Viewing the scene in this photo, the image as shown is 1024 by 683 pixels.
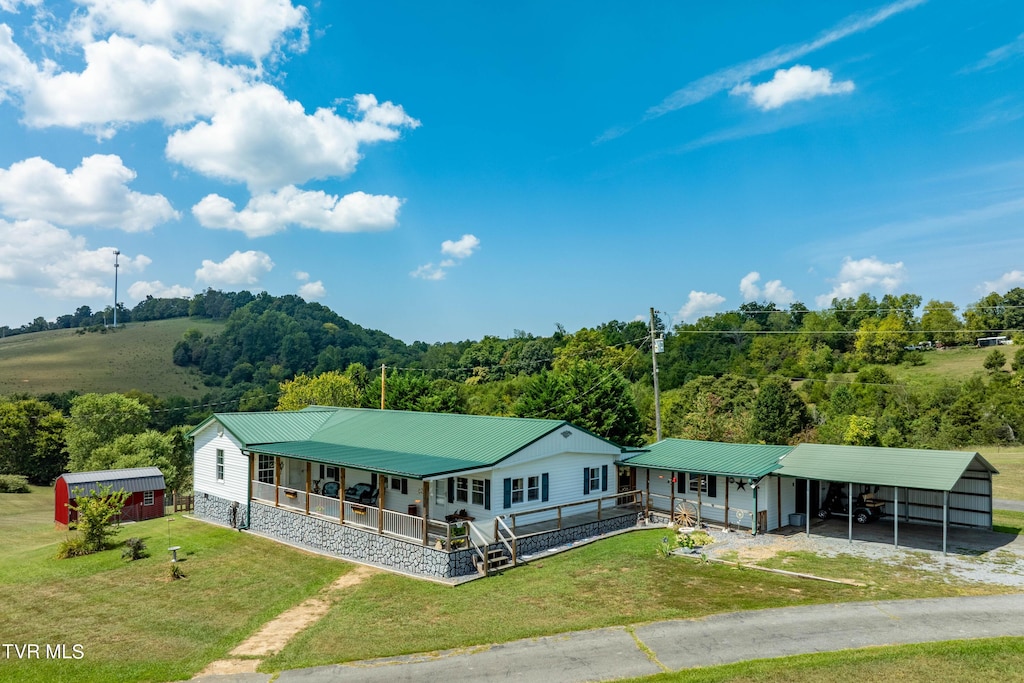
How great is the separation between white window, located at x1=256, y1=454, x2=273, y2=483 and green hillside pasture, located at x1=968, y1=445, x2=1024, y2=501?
3119 cm

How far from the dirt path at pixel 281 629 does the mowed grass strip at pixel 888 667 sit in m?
7.96

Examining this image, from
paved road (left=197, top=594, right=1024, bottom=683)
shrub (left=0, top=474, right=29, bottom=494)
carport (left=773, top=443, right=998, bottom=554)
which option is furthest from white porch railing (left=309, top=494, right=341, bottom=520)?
shrub (left=0, top=474, right=29, bottom=494)

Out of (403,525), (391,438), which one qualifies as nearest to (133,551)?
(391,438)

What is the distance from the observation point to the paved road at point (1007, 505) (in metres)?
26.6

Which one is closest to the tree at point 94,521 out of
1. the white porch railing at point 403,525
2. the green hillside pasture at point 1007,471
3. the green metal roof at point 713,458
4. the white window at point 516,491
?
the white porch railing at point 403,525

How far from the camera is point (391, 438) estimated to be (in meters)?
26.1

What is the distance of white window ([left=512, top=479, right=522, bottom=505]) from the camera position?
71.6 ft

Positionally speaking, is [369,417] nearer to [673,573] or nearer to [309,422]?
[309,422]

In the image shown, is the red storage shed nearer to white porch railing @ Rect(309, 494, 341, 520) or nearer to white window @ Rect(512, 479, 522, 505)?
white porch railing @ Rect(309, 494, 341, 520)

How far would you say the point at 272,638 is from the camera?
1428cm

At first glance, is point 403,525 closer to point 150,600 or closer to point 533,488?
point 533,488

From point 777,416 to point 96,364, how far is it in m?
106

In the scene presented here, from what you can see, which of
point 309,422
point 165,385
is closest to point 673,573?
point 309,422

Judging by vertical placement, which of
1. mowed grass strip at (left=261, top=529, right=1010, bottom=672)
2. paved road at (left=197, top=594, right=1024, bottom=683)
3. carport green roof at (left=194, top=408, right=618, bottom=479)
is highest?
carport green roof at (left=194, top=408, right=618, bottom=479)
